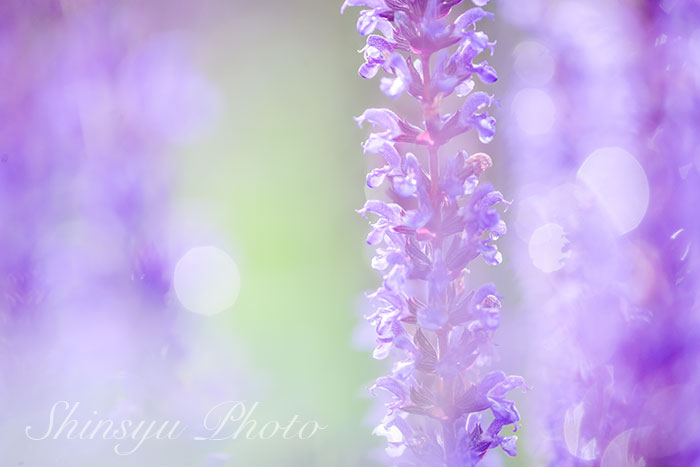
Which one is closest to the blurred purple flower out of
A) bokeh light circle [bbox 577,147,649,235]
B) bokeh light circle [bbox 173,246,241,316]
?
bokeh light circle [bbox 577,147,649,235]

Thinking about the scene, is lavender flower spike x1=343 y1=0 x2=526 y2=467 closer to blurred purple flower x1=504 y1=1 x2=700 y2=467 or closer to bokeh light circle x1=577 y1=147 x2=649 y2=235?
blurred purple flower x1=504 y1=1 x2=700 y2=467

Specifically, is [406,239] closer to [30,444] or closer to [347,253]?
[30,444]

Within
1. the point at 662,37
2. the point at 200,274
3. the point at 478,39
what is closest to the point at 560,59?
the point at 662,37

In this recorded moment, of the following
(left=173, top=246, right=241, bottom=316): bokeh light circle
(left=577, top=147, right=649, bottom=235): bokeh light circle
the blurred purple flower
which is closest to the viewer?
the blurred purple flower

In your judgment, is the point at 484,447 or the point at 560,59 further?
the point at 560,59

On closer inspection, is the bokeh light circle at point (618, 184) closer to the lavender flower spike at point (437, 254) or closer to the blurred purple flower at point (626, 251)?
the blurred purple flower at point (626, 251)

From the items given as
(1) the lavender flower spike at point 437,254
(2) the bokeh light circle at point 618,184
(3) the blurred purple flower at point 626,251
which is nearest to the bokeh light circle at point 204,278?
(1) the lavender flower spike at point 437,254

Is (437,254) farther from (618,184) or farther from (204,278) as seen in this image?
(204,278)

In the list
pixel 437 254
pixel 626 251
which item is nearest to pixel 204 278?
pixel 437 254
